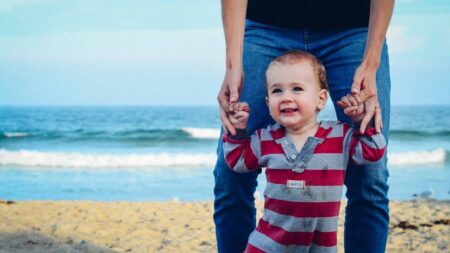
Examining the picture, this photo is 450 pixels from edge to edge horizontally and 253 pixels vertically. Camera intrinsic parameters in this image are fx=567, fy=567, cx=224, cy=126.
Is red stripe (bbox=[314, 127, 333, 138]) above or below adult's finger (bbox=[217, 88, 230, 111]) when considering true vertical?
below

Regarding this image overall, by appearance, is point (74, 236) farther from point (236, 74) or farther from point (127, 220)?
point (236, 74)

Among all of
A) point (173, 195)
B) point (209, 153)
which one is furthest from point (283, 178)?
point (209, 153)

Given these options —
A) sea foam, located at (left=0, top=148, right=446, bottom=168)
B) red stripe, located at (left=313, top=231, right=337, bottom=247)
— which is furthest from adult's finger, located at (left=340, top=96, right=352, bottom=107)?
sea foam, located at (left=0, top=148, right=446, bottom=168)

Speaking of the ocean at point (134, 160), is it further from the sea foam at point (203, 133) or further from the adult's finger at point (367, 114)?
the adult's finger at point (367, 114)

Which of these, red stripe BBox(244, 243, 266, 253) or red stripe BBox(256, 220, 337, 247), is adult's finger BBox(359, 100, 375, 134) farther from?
red stripe BBox(244, 243, 266, 253)

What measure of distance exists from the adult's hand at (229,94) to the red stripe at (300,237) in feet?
1.34

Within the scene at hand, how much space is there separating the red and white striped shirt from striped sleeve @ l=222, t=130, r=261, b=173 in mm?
22

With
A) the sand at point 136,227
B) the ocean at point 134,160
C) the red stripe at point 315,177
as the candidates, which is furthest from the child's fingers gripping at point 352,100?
the ocean at point 134,160

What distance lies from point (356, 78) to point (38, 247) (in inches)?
131

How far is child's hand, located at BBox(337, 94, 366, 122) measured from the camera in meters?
2.05

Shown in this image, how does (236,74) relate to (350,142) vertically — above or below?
above

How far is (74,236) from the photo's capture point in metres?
5.17

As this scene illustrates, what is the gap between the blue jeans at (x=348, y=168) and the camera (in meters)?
2.25

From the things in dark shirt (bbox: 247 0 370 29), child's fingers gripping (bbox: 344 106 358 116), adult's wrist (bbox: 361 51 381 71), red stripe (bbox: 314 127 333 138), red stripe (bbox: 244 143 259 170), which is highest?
dark shirt (bbox: 247 0 370 29)
